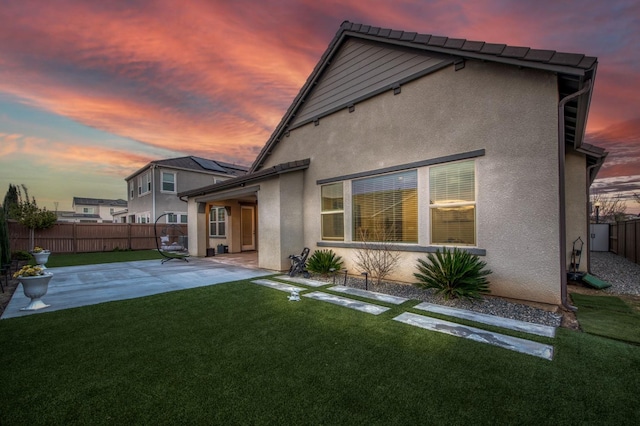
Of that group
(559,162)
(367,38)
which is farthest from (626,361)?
(367,38)

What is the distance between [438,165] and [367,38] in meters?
4.51

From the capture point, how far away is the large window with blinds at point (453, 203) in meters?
6.03

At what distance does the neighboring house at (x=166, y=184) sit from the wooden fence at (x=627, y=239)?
79.3 ft

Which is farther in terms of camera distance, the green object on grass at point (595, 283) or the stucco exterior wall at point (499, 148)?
the green object on grass at point (595, 283)

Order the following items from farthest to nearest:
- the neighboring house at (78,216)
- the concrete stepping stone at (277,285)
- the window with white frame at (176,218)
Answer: the neighboring house at (78,216)
the window with white frame at (176,218)
the concrete stepping stone at (277,285)

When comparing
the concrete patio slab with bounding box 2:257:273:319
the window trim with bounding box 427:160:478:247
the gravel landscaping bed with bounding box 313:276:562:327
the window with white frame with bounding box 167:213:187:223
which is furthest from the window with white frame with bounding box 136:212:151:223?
the window trim with bounding box 427:160:478:247

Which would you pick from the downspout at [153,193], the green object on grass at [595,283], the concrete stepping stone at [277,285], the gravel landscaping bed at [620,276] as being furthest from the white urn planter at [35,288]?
the downspout at [153,193]

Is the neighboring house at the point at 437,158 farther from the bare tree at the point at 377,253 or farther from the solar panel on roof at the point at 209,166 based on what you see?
the solar panel on roof at the point at 209,166

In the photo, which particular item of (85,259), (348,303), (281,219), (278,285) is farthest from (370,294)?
(85,259)

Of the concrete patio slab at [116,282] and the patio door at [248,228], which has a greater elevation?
the patio door at [248,228]

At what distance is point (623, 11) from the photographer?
22.6ft

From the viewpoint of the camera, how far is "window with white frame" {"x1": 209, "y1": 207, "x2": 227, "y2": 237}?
53.4ft

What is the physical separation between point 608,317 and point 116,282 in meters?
11.3

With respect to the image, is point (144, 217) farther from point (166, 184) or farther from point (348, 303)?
point (348, 303)
